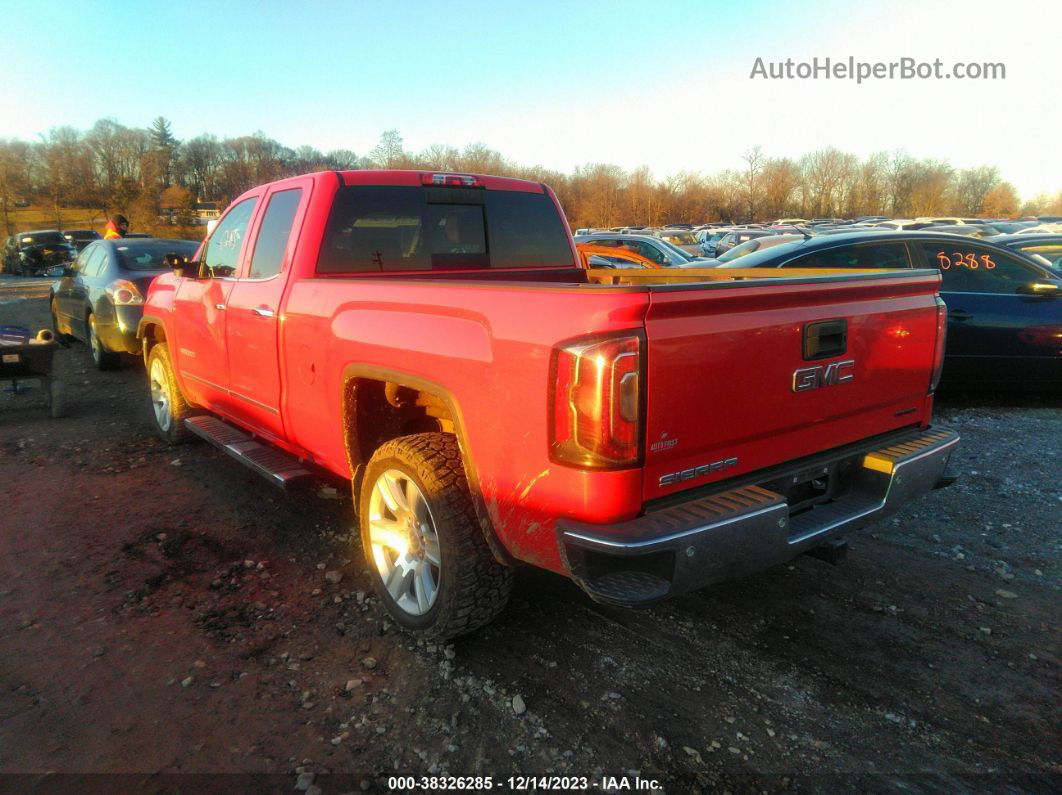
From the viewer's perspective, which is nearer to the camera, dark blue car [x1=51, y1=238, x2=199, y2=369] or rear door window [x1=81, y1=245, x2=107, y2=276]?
dark blue car [x1=51, y1=238, x2=199, y2=369]

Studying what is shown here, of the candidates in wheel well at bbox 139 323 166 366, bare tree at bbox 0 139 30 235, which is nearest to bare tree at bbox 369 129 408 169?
bare tree at bbox 0 139 30 235

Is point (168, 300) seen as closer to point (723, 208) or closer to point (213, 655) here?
point (213, 655)

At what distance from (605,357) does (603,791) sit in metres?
1.36

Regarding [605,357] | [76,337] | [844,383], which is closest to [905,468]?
[844,383]

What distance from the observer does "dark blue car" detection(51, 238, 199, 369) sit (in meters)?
8.37

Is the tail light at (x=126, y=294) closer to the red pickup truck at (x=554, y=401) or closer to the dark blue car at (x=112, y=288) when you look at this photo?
the dark blue car at (x=112, y=288)

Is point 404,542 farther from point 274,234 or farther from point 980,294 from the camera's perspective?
point 980,294

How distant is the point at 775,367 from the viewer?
2.55m

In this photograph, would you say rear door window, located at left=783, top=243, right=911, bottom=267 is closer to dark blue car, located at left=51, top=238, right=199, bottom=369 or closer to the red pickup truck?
the red pickup truck

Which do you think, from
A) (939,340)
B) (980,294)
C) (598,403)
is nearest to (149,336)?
(598,403)

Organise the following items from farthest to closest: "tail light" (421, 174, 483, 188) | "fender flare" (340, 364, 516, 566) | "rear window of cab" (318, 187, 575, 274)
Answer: "tail light" (421, 174, 483, 188)
"rear window of cab" (318, 187, 575, 274)
"fender flare" (340, 364, 516, 566)

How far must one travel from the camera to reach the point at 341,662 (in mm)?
2949

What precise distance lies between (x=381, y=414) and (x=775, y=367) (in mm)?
1867

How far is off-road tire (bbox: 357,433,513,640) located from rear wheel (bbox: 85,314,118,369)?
7.80 metres
